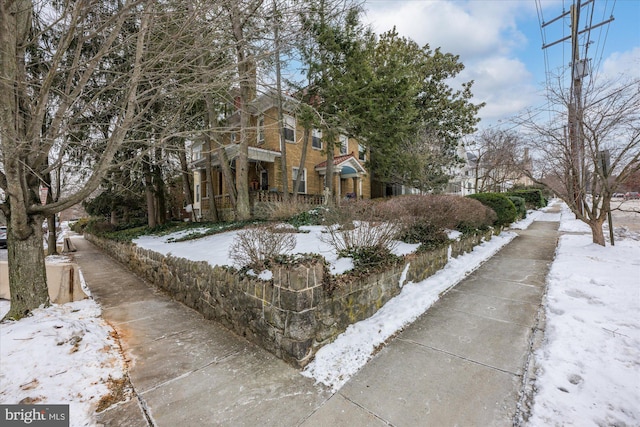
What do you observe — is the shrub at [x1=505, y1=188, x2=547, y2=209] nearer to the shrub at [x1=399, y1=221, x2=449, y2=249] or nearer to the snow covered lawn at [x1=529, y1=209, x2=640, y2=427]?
the snow covered lawn at [x1=529, y1=209, x2=640, y2=427]

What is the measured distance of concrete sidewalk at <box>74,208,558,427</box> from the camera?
2299mm

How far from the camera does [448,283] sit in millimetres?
5258

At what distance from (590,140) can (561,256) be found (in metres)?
3.04

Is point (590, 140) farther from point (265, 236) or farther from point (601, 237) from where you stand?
point (265, 236)

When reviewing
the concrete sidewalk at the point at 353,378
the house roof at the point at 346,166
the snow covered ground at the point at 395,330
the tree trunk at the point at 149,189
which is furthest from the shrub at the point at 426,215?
the tree trunk at the point at 149,189

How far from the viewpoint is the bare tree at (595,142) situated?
642cm

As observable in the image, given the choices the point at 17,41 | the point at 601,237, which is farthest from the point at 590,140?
the point at 17,41

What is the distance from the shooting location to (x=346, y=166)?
18.2 m

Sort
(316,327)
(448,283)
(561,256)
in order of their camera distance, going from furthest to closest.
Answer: (561,256) < (448,283) < (316,327)

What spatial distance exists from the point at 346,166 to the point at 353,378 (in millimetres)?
16185

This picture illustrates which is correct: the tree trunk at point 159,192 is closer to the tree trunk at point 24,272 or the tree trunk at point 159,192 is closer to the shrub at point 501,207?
the tree trunk at point 24,272

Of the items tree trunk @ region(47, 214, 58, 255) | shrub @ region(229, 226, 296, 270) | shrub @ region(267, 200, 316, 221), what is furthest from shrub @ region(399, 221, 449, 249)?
tree trunk @ region(47, 214, 58, 255)

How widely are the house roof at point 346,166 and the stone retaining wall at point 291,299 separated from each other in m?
12.5

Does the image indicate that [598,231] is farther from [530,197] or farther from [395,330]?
[530,197]
